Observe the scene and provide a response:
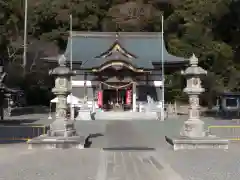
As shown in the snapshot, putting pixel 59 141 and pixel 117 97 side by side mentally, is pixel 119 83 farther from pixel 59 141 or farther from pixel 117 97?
pixel 59 141

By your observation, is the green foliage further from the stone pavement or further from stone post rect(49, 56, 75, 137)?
the stone pavement

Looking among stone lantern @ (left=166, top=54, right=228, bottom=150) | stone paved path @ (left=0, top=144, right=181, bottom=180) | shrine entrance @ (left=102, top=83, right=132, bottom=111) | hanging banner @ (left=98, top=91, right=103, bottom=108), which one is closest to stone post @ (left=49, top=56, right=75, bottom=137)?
stone paved path @ (left=0, top=144, right=181, bottom=180)

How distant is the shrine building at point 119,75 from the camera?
1459 inches

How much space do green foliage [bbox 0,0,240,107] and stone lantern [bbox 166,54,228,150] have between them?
2487cm

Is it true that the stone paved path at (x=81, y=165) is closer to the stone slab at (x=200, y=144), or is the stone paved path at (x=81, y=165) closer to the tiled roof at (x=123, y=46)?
the stone slab at (x=200, y=144)

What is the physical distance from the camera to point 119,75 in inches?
1500

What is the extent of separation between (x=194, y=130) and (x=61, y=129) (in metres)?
4.91

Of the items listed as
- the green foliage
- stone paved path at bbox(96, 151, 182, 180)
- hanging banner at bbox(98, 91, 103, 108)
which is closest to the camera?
stone paved path at bbox(96, 151, 182, 180)

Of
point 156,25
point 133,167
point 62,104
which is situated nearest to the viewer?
point 133,167

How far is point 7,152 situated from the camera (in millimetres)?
13281

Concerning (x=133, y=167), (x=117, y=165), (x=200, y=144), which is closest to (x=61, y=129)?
(x=117, y=165)

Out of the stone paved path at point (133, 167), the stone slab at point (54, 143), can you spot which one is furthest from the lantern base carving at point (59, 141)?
the stone paved path at point (133, 167)

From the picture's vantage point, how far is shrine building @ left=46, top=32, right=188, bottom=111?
37.1m

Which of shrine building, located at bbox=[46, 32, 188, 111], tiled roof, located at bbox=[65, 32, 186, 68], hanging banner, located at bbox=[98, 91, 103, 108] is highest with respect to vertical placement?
tiled roof, located at bbox=[65, 32, 186, 68]
